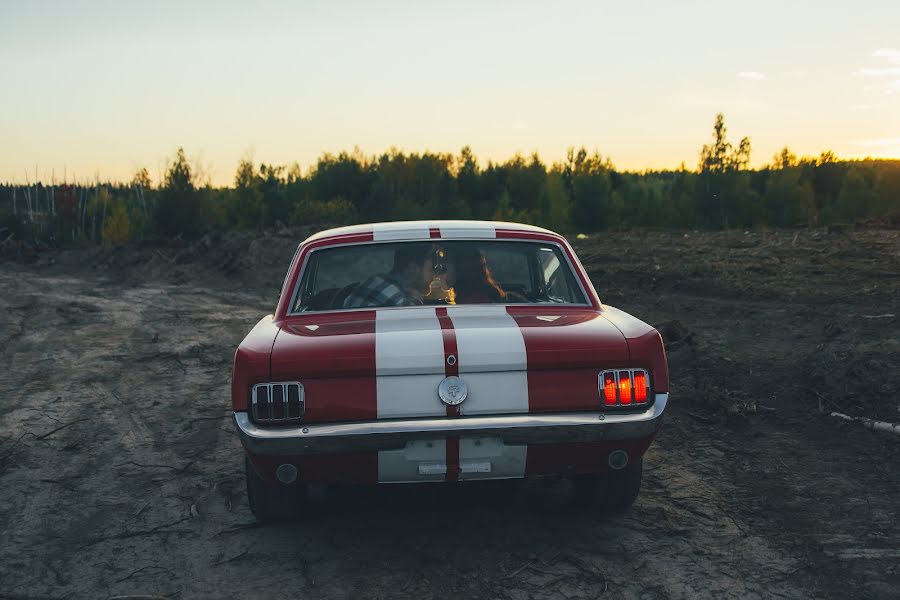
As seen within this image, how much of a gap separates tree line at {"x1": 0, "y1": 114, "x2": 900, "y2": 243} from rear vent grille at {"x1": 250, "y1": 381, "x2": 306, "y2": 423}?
48534 mm

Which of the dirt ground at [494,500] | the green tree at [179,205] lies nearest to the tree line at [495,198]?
the green tree at [179,205]

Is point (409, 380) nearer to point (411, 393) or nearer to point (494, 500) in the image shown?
point (411, 393)

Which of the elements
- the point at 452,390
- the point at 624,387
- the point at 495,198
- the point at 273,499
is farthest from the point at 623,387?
the point at 495,198

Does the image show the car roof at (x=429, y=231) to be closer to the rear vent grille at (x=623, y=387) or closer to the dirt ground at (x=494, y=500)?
the rear vent grille at (x=623, y=387)

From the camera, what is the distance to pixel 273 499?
13.3 ft

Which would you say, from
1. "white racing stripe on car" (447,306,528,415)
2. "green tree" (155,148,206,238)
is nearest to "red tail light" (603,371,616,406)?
"white racing stripe on car" (447,306,528,415)

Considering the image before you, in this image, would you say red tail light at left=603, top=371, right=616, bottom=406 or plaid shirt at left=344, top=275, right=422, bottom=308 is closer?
red tail light at left=603, top=371, right=616, bottom=406

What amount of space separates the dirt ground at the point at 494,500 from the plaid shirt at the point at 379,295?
3.38ft

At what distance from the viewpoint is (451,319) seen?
391 centimetres

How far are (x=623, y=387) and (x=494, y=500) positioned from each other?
122 centimetres

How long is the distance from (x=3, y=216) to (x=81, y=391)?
62451mm

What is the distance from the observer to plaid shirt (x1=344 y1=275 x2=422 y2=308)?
441 centimetres

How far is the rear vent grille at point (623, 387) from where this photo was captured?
3.55 meters

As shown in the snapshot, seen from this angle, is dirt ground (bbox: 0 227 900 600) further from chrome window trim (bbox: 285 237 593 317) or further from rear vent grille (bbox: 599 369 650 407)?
chrome window trim (bbox: 285 237 593 317)
